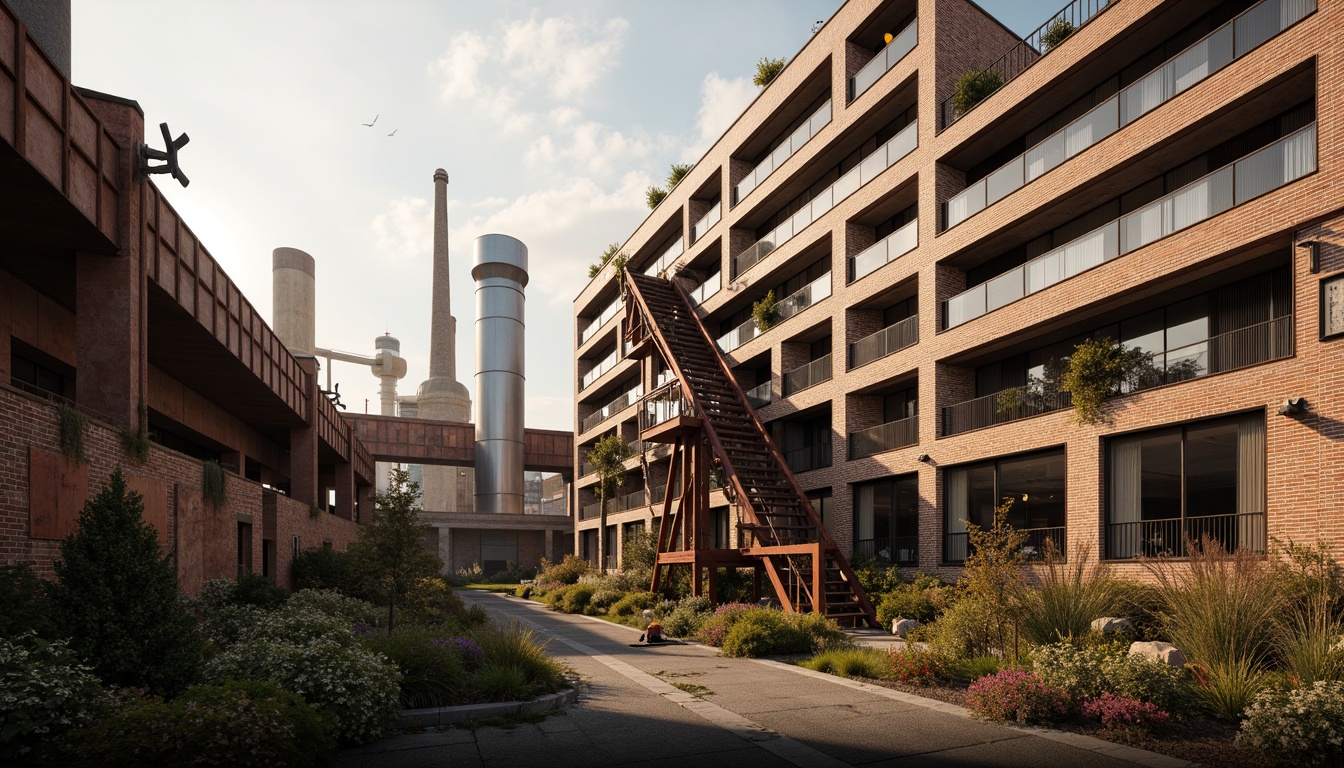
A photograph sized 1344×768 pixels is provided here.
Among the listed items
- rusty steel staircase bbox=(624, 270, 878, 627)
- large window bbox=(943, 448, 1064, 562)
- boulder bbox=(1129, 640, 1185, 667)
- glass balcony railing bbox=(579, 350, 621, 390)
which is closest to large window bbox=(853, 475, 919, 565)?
large window bbox=(943, 448, 1064, 562)

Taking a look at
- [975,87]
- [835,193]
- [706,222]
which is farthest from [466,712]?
[706,222]

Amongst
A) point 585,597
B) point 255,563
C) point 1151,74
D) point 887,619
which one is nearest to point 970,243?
point 1151,74

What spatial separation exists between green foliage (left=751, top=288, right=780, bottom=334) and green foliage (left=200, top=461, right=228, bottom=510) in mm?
20697

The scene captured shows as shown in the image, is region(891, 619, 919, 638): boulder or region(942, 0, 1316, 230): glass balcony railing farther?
region(891, 619, 919, 638): boulder

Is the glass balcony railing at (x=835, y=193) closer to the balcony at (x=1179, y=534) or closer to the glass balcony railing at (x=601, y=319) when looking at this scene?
the balcony at (x=1179, y=534)

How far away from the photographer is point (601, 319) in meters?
53.9

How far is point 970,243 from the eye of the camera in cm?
2462

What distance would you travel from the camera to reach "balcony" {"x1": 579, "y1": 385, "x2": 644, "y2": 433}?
158ft

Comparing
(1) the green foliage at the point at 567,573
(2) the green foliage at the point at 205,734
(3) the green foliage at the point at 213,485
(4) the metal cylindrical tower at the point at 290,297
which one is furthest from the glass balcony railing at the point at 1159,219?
(4) the metal cylindrical tower at the point at 290,297

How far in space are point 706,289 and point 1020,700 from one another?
101 ft

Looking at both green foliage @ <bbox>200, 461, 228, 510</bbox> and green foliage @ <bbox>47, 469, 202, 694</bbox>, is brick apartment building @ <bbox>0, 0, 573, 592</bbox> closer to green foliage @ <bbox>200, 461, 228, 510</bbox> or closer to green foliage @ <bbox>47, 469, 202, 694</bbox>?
green foliage @ <bbox>200, 461, 228, 510</bbox>

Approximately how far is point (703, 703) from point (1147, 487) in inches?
512

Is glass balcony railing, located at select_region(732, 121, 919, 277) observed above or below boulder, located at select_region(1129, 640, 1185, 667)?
above

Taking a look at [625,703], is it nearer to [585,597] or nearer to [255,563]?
[255,563]
